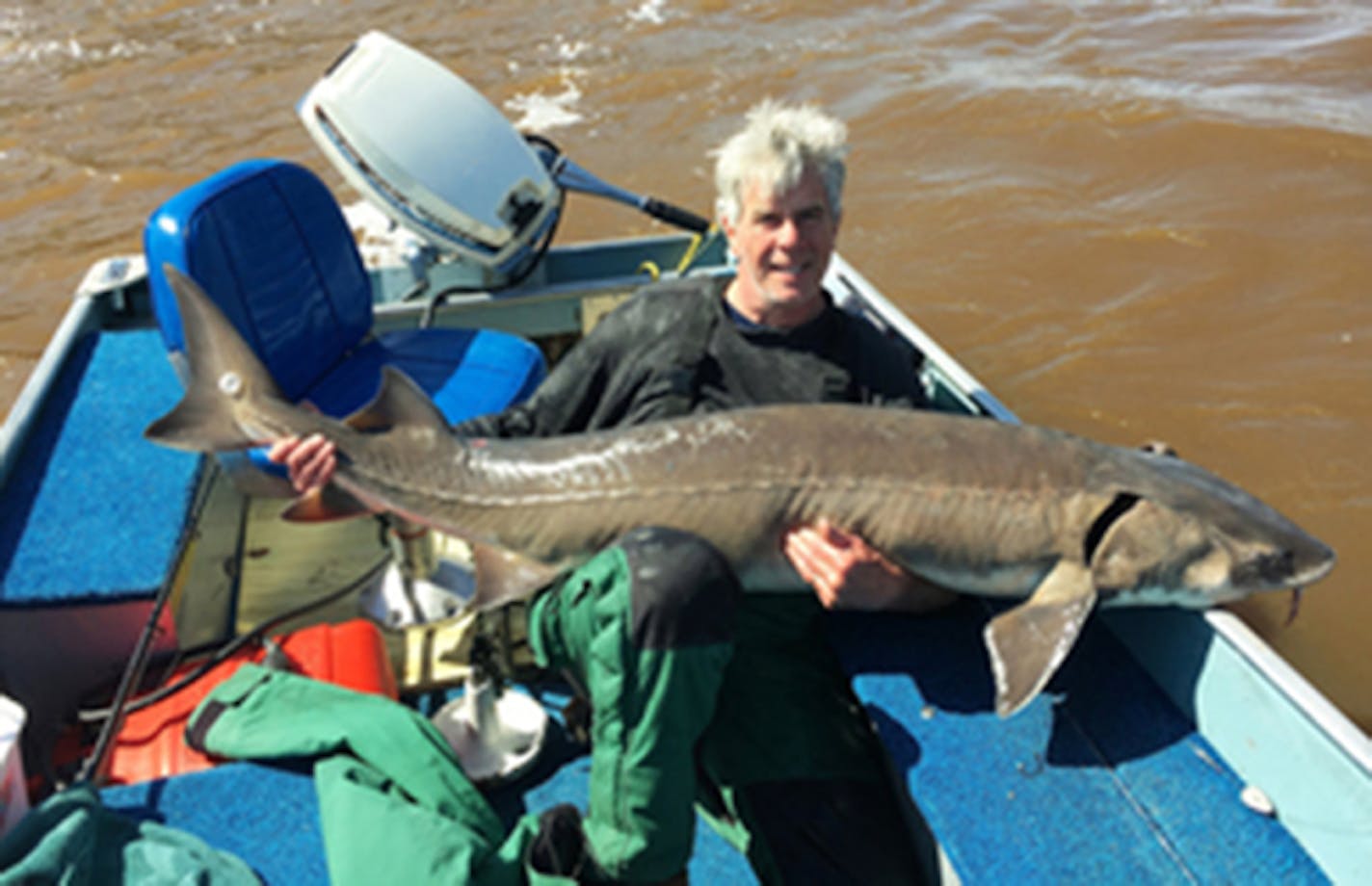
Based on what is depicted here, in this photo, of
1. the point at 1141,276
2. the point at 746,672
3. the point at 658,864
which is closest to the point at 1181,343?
the point at 1141,276

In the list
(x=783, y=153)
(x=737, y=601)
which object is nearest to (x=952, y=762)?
(x=737, y=601)

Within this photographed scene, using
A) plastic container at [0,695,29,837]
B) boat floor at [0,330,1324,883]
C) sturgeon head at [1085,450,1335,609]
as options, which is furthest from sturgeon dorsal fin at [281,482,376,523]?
sturgeon head at [1085,450,1335,609]

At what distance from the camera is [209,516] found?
369cm

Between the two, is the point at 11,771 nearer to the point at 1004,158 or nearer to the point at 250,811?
the point at 250,811

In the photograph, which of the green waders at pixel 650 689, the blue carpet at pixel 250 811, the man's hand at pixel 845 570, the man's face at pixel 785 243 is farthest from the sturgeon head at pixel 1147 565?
the blue carpet at pixel 250 811

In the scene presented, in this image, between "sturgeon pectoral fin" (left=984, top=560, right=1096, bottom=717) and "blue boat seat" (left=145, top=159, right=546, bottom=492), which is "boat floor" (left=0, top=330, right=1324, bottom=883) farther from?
"blue boat seat" (left=145, top=159, right=546, bottom=492)

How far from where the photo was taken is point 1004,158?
8969 millimetres

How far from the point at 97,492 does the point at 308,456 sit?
98 cm

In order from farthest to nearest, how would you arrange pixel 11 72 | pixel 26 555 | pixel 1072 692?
pixel 11 72, pixel 26 555, pixel 1072 692

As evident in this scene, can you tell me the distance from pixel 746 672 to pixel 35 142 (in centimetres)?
1249

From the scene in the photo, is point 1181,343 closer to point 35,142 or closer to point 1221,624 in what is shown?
point 1221,624

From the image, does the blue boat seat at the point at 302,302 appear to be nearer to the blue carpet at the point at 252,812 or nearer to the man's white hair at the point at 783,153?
the blue carpet at the point at 252,812

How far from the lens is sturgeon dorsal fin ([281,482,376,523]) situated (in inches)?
106

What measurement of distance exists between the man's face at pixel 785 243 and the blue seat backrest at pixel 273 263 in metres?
1.74
